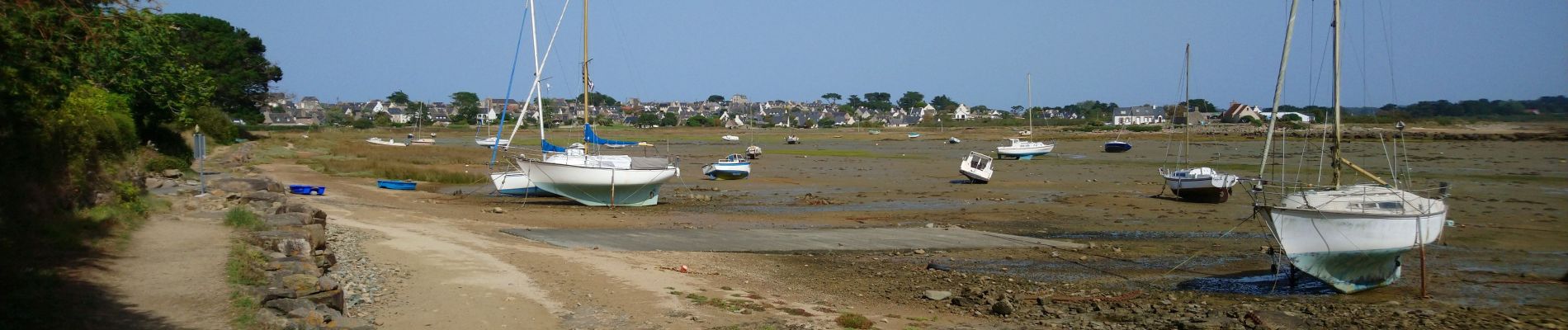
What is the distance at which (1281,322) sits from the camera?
43.8 ft

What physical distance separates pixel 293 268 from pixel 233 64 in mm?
64156

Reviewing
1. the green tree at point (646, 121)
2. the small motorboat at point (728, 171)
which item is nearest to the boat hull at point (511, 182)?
the small motorboat at point (728, 171)

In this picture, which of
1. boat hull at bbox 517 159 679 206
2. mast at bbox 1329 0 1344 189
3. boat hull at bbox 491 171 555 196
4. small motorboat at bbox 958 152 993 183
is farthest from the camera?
small motorboat at bbox 958 152 993 183

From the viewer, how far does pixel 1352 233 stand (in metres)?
15.1

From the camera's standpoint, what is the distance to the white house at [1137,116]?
131800 mm

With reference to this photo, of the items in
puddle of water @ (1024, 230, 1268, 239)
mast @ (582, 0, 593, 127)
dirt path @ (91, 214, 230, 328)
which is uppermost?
mast @ (582, 0, 593, 127)

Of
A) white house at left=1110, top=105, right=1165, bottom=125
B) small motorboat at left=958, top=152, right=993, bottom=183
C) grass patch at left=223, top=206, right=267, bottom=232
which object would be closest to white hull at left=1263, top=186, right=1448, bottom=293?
grass patch at left=223, top=206, right=267, bottom=232

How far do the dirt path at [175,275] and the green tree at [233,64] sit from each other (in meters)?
50.1

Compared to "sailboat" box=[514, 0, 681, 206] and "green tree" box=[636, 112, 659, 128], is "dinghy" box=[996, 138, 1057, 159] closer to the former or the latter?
"sailboat" box=[514, 0, 681, 206]

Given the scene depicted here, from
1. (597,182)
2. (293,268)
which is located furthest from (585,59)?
(293,268)

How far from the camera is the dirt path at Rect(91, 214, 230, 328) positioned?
952cm

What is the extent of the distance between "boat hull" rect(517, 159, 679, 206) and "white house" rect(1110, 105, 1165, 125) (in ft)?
356

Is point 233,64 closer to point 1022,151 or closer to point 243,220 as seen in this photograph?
point 1022,151

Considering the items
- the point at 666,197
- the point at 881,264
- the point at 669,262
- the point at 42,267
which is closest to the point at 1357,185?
the point at 881,264
